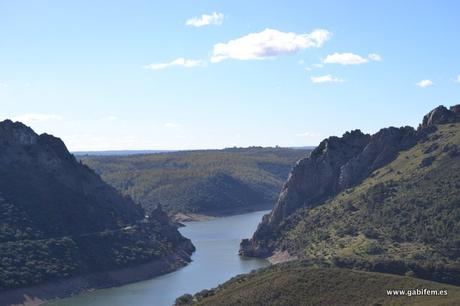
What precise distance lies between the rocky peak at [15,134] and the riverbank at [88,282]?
1683 inches

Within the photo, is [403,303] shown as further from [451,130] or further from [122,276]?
[451,130]

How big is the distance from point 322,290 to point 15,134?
316ft

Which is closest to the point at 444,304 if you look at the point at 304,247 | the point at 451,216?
the point at 451,216

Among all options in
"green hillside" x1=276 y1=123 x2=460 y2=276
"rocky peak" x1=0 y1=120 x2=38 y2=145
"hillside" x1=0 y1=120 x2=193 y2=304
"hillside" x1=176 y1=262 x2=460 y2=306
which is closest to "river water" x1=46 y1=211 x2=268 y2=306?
"hillside" x1=0 y1=120 x2=193 y2=304

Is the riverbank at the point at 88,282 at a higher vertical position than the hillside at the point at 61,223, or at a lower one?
lower

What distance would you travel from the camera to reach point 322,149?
198 m

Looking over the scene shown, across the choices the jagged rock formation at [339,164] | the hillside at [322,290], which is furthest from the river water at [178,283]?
the jagged rock formation at [339,164]

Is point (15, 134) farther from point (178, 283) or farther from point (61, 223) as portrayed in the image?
point (178, 283)

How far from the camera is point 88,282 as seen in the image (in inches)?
5723

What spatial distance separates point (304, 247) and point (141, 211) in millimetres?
52407

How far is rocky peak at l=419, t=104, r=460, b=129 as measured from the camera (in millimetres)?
196250

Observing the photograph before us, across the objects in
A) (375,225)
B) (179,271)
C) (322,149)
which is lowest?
(179,271)

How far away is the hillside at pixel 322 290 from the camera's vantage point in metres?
100

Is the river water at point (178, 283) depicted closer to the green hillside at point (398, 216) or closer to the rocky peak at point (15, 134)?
the green hillside at point (398, 216)
